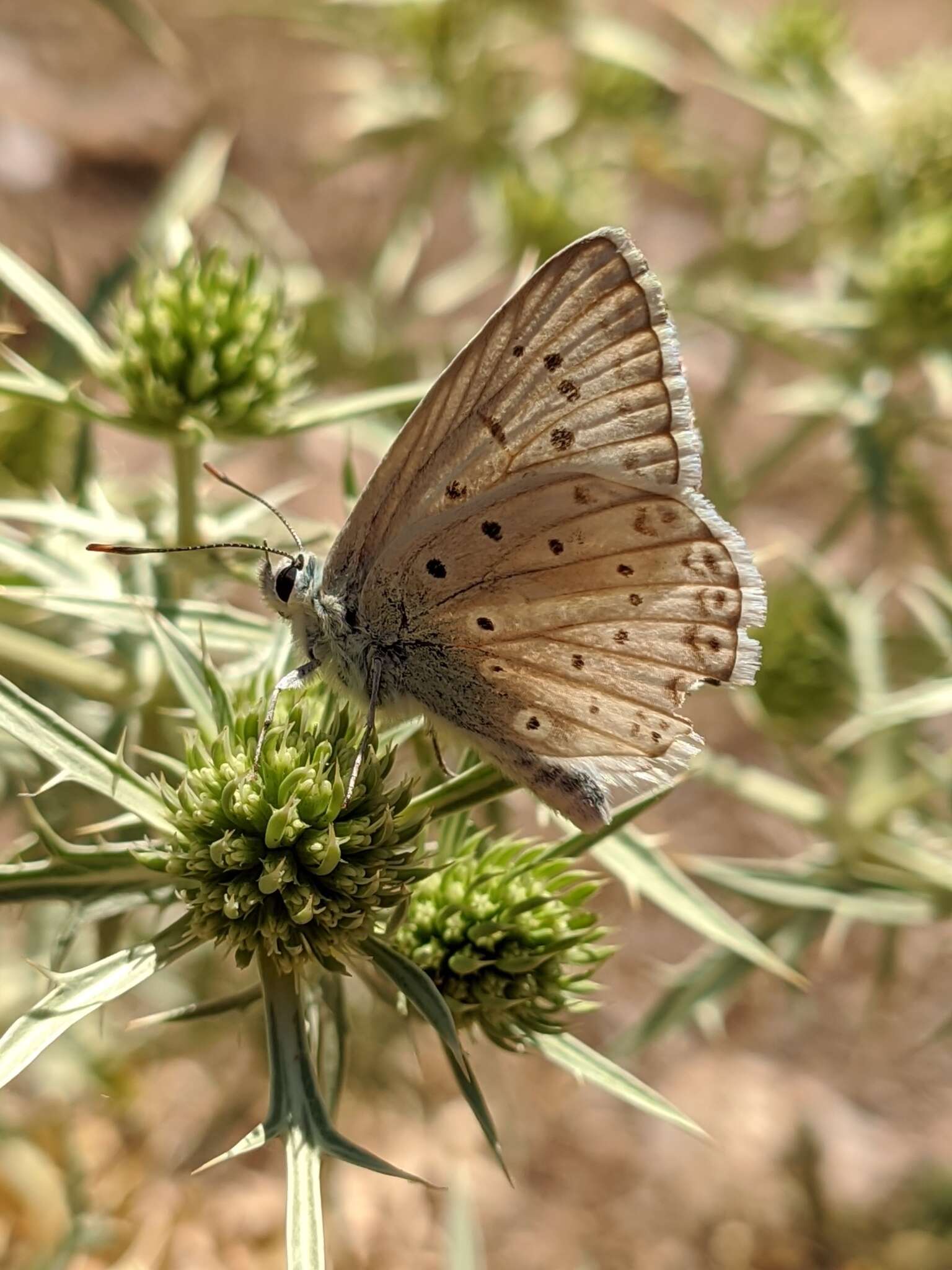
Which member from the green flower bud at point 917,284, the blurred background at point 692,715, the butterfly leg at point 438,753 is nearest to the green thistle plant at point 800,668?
the blurred background at point 692,715

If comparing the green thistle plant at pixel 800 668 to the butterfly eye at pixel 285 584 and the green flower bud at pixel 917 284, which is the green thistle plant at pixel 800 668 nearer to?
the green flower bud at pixel 917 284

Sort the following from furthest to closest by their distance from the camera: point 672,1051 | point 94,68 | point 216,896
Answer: point 94,68, point 672,1051, point 216,896

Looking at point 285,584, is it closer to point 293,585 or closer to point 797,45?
point 293,585

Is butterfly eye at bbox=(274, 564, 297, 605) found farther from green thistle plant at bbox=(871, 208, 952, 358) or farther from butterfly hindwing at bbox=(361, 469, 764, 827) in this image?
green thistle plant at bbox=(871, 208, 952, 358)

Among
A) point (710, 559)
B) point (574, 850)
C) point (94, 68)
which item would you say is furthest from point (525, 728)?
point (94, 68)

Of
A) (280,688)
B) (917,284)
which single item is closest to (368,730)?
(280,688)

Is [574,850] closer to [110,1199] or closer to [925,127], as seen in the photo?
[110,1199]

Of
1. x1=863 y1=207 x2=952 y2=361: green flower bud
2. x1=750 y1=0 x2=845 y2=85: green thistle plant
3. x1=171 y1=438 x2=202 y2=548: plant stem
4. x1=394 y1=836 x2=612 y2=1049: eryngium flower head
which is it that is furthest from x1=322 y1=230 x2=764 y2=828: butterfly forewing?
x1=750 y1=0 x2=845 y2=85: green thistle plant
